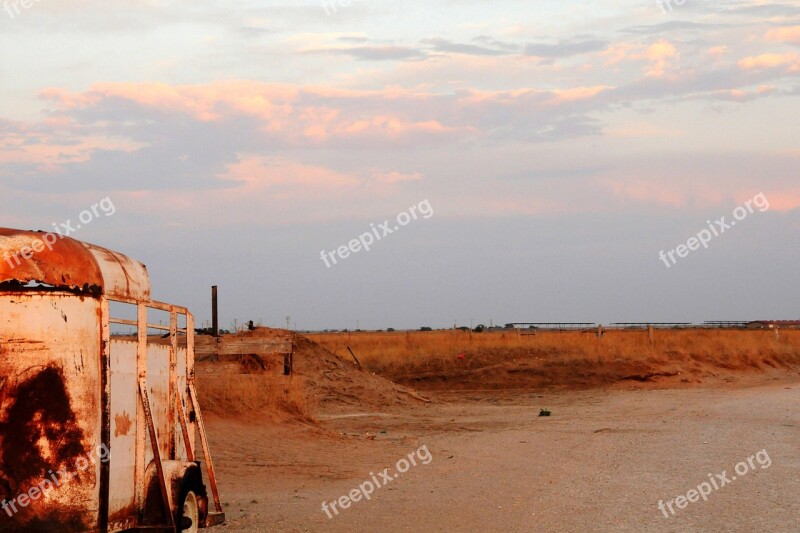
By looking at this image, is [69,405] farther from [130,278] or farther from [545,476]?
[545,476]

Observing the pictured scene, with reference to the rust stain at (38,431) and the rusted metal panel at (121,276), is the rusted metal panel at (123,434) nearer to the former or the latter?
the rusted metal panel at (121,276)

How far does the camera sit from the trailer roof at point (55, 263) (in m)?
7.20

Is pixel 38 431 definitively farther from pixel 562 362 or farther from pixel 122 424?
pixel 562 362

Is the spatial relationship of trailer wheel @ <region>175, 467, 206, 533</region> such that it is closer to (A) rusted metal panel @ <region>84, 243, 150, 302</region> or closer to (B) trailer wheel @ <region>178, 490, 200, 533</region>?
(B) trailer wheel @ <region>178, 490, 200, 533</region>

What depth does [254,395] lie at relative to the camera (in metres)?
21.0

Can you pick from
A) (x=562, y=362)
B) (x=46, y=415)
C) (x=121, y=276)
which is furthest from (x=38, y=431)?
(x=562, y=362)

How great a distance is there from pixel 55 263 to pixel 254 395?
14.0 meters

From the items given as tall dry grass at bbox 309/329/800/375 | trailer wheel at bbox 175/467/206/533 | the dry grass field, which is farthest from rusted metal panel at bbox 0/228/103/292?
tall dry grass at bbox 309/329/800/375

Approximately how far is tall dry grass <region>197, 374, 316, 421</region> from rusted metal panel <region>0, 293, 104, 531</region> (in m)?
12.9

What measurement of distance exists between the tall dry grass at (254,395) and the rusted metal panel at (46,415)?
509 inches

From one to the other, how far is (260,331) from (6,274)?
2128cm

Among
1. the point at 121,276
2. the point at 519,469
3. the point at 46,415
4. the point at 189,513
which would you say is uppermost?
the point at 121,276

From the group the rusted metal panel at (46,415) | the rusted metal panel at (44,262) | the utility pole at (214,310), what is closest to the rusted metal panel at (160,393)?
the rusted metal panel at (46,415)

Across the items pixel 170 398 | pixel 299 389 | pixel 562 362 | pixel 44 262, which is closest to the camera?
pixel 44 262
